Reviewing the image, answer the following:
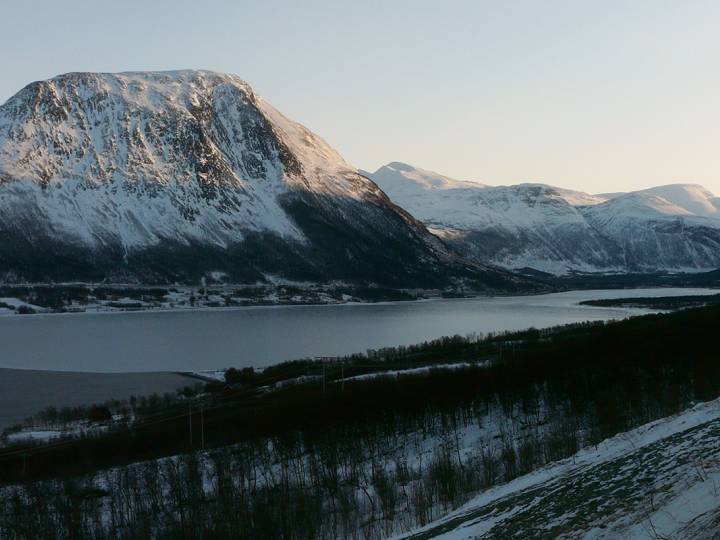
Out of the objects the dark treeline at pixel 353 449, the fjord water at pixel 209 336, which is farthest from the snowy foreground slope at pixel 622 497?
the fjord water at pixel 209 336

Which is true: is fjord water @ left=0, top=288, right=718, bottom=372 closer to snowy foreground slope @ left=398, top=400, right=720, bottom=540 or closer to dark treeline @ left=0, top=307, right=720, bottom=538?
dark treeline @ left=0, top=307, right=720, bottom=538

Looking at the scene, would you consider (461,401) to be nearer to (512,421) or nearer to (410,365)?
(512,421)

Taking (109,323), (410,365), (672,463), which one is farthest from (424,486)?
(109,323)

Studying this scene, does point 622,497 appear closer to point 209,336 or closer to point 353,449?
point 353,449

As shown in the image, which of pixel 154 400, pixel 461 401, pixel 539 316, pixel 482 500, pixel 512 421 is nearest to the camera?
pixel 482 500

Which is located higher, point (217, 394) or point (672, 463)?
point (672, 463)

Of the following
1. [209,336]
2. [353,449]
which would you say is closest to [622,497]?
[353,449]
